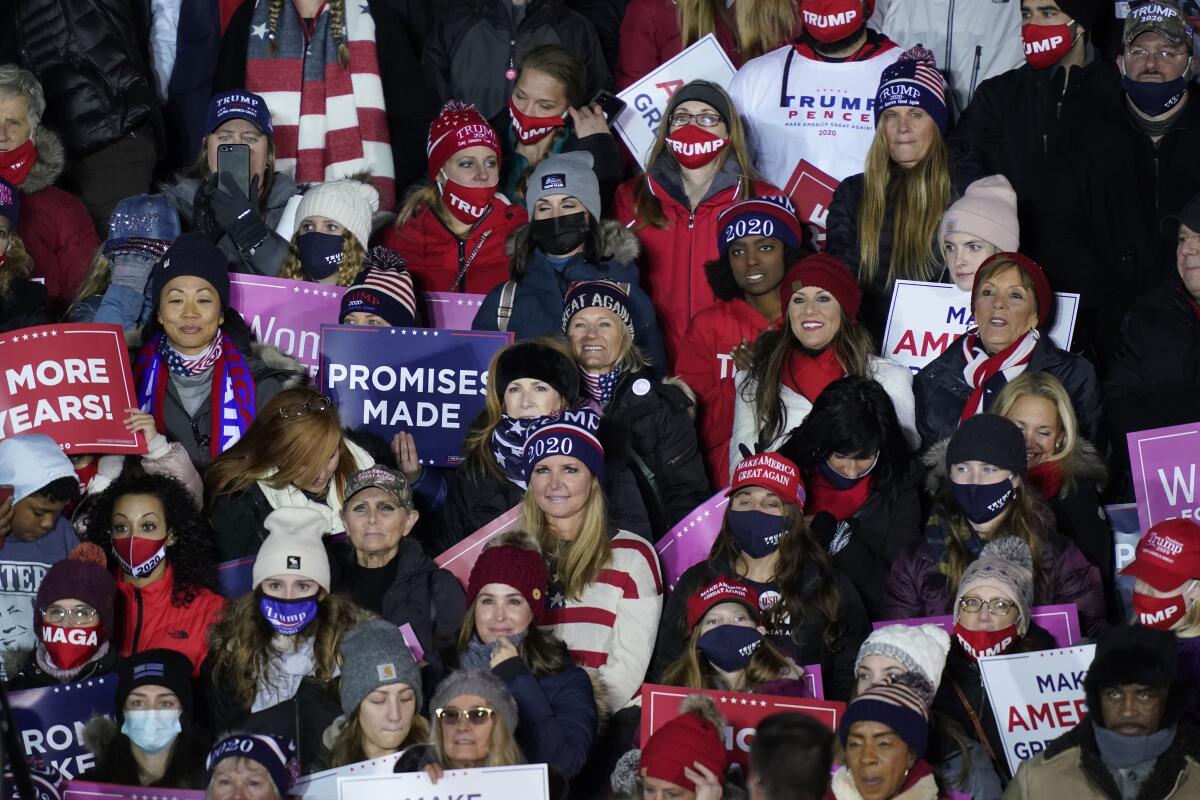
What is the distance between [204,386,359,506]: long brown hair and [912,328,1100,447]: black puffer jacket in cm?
251

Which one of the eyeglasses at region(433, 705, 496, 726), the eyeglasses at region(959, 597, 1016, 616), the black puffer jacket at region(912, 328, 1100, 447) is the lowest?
the eyeglasses at region(433, 705, 496, 726)

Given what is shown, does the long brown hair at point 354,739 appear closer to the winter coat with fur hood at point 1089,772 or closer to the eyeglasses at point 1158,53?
the winter coat with fur hood at point 1089,772

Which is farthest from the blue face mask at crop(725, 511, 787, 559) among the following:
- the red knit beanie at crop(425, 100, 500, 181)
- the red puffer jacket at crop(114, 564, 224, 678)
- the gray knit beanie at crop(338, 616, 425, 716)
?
the red knit beanie at crop(425, 100, 500, 181)

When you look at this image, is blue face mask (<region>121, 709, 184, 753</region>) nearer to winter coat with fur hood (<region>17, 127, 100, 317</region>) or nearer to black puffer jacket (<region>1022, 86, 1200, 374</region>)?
winter coat with fur hood (<region>17, 127, 100, 317</region>)

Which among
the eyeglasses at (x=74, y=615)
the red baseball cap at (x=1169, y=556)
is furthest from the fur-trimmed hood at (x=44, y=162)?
the red baseball cap at (x=1169, y=556)

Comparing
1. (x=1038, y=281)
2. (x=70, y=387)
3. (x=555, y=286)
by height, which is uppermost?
(x=555, y=286)

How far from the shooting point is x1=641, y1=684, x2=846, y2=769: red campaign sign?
7727 mm

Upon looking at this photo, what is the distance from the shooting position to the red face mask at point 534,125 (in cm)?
1121

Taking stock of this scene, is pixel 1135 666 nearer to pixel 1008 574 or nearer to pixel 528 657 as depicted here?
pixel 1008 574

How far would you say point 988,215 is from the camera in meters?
9.94

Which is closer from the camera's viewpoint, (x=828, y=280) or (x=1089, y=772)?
(x=1089, y=772)

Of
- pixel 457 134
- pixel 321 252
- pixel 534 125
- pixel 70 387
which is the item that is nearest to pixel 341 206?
pixel 321 252

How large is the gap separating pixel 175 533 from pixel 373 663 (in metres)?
1.33

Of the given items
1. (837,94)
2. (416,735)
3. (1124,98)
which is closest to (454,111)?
(837,94)
